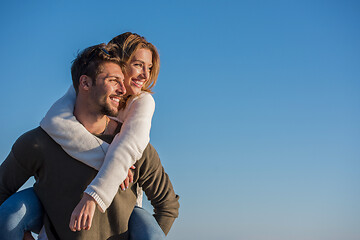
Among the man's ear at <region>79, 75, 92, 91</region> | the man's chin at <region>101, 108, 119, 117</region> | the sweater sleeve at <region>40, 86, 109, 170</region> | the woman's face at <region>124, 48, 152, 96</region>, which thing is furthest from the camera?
the woman's face at <region>124, 48, 152, 96</region>

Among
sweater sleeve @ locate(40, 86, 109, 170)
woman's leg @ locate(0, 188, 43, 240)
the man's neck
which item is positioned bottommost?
woman's leg @ locate(0, 188, 43, 240)

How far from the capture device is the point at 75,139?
12.7 ft

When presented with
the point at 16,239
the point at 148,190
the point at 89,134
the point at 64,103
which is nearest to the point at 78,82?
the point at 64,103

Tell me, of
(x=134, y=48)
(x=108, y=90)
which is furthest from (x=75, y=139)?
(x=134, y=48)

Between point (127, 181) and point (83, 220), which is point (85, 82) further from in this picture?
point (83, 220)

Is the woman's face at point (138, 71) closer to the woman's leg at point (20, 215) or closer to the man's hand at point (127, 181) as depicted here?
the man's hand at point (127, 181)

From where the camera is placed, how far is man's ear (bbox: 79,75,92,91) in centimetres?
427

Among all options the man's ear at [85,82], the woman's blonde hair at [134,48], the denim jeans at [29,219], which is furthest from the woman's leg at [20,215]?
the woman's blonde hair at [134,48]

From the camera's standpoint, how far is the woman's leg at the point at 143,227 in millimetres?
3988

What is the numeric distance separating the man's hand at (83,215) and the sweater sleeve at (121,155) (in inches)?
2.4

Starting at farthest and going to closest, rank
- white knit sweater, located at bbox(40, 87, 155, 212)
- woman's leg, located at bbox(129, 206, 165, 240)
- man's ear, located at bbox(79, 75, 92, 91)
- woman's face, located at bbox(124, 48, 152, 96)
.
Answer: woman's face, located at bbox(124, 48, 152, 96)
man's ear, located at bbox(79, 75, 92, 91)
woman's leg, located at bbox(129, 206, 165, 240)
white knit sweater, located at bbox(40, 87, 155, 212)

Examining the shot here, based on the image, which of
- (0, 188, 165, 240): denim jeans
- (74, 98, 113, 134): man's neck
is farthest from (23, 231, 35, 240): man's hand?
(74, 98, 113, 134): man's neck

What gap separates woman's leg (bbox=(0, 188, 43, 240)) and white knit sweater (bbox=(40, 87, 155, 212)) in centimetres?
54

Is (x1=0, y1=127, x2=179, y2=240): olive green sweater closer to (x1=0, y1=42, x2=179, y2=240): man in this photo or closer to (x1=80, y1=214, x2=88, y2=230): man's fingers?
(x1=0, y1=42, x2=179, y2=240): man
